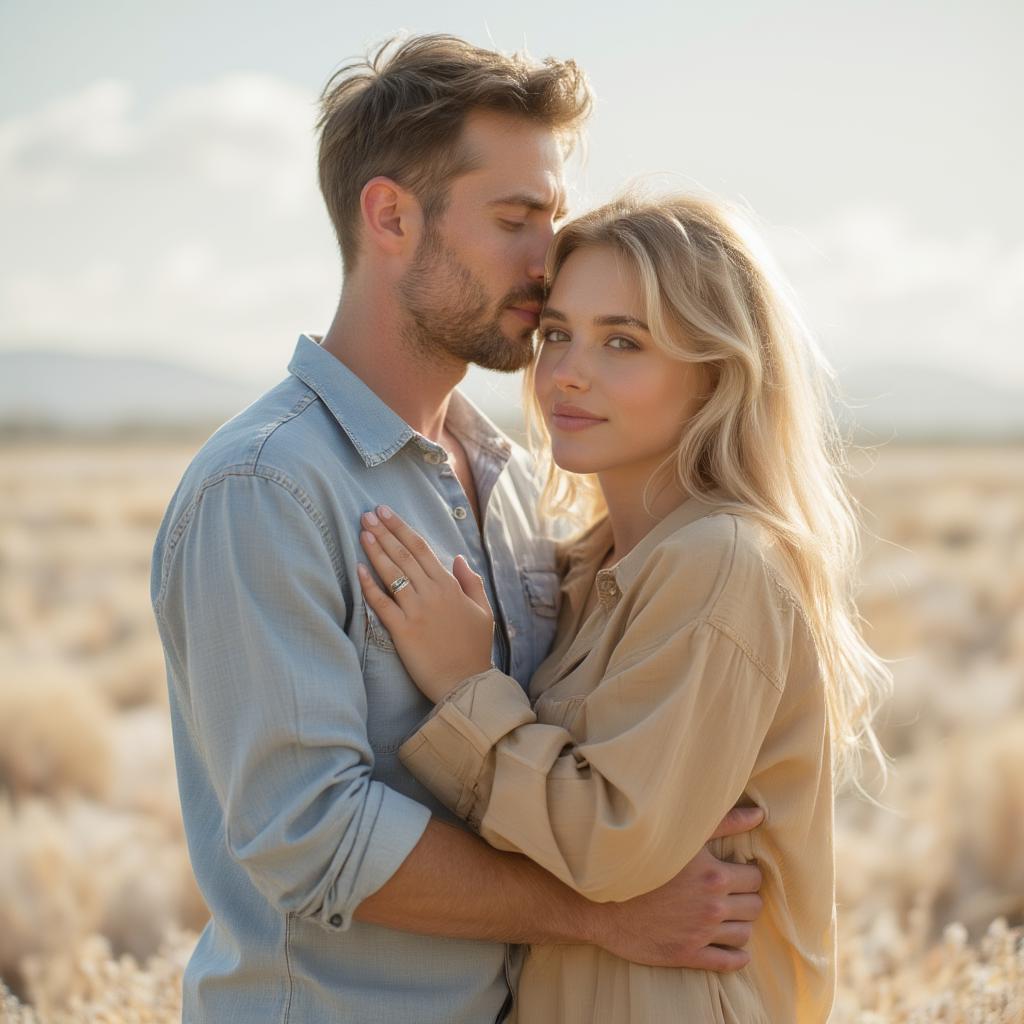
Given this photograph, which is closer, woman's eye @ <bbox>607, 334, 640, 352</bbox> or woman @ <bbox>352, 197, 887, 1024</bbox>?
woman @ <bbox>352, 197, 887, 1024</bbox>

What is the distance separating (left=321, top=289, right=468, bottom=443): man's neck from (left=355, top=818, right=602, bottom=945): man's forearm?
115 cm

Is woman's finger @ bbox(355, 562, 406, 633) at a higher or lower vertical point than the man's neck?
lower

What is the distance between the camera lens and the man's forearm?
8.06ft

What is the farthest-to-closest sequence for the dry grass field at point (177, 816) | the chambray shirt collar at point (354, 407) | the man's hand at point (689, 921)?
the dry grass field at point (177, 816)
the chambray shirt collar at point (354, 407)
the man's hand at point (689, 921)

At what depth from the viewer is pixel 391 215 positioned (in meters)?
3.20

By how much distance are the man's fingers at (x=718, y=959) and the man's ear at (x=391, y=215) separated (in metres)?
1.78

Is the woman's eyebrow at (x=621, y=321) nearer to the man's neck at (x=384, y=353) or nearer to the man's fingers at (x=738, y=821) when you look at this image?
the man's neck at (x=384, y=353)

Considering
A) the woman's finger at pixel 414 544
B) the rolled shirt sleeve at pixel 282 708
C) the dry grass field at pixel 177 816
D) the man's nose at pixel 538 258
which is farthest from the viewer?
the dry grass field at pixel 177 816

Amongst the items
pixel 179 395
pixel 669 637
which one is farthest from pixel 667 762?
pixel 179 395

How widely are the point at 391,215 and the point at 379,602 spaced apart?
3.60 ft

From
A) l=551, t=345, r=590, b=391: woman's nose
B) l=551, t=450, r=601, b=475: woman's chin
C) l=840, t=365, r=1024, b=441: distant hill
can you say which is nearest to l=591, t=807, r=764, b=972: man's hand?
l=551, t=450, r=601, b=475: woman's chin

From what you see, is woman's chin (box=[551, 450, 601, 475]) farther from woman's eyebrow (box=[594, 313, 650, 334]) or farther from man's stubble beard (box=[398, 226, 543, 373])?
man's stubble beard (box=[398, 226, 543, 373])

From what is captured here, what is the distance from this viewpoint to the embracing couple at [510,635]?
2445mm

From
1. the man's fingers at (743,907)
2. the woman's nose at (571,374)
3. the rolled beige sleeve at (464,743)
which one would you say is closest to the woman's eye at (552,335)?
the woman's nose at (571,374)
